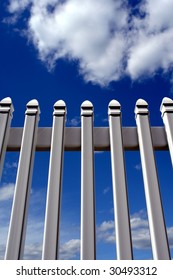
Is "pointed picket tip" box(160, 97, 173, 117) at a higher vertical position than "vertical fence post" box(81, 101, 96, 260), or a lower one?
higher

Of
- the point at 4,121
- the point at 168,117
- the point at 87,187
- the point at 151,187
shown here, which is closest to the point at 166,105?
the point at 168,117

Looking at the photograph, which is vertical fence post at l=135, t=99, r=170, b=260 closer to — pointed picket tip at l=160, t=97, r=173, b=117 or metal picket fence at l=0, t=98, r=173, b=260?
metal picket fence at l=0, t=98, r=173, b=260

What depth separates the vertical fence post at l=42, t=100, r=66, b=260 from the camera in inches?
68.6

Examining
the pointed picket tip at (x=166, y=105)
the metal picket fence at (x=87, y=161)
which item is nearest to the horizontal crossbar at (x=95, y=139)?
the metal picket fence at (x=87, y=161)

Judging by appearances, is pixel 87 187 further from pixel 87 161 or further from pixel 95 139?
pixel 95 139

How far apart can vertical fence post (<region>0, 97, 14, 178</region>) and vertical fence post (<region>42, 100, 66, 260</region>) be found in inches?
14.1

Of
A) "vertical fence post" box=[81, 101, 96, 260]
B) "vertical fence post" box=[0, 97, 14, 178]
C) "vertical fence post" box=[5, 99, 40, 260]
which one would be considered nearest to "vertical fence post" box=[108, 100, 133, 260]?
"vertical fence post" box=[81, 101, 96, 260]

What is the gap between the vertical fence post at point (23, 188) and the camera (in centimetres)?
176

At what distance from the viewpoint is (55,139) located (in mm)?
2182

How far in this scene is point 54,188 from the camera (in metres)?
1.93

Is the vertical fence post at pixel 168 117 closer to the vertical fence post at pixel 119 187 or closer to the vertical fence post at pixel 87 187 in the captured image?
the vertical fence post at pixel 119 187

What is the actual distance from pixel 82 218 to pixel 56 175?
34cm

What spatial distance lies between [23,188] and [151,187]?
84 cm
